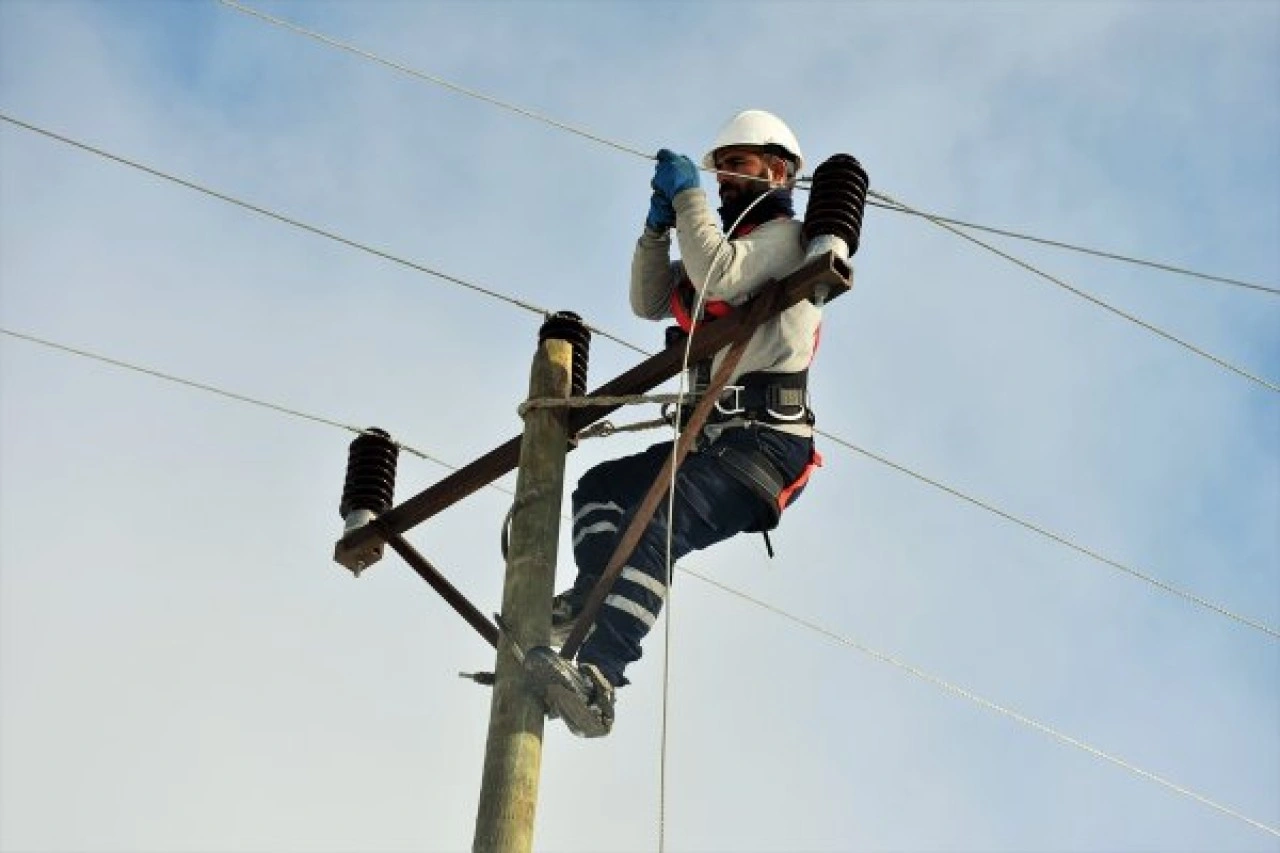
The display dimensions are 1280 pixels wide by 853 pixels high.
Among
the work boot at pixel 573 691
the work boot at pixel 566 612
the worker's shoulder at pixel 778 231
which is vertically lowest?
the work boot at pixel 573 691

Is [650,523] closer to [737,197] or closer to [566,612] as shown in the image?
[566,612]

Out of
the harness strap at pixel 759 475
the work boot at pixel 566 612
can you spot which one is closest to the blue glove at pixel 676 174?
the harness strap at pixel 759 475

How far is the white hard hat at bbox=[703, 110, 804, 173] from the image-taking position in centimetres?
755

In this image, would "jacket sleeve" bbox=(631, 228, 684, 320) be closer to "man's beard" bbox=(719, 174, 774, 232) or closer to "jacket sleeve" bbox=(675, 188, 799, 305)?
"man's beard" bbox=(719, 174, 774, 232)

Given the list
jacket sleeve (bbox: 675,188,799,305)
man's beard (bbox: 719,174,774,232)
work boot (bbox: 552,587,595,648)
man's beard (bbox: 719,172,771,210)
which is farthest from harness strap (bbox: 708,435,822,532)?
man's beard (bbox: 719,172,771,210)

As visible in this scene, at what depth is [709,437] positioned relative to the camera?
6973 millimetres

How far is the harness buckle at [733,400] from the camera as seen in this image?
6.93 meters

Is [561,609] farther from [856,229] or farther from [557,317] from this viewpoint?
[856,229]

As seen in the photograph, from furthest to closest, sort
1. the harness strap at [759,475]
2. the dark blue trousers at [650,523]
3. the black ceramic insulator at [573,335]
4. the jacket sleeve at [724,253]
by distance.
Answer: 1. the black ceramic insulator at [573,335]
2. the harness strap at [759,475]
3. the jacket sleeve at [724,253]
4. the dark blue trousers at [650,523]

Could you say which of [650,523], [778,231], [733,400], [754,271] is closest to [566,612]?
[650,523]

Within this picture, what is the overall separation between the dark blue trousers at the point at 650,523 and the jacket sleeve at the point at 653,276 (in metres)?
0.63

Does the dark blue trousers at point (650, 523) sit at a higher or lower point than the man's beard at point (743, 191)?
A: lower

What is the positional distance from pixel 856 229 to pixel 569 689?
1.70 meters

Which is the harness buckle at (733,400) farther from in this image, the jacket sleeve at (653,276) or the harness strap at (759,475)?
the jacket sleeve at (653,276)
